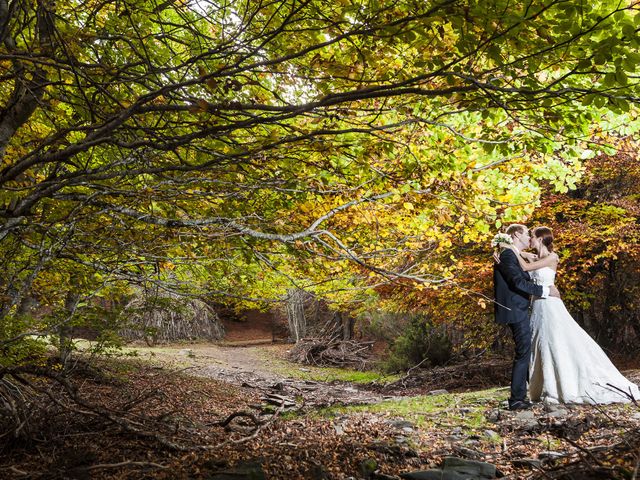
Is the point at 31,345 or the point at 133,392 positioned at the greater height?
the point at 31,345

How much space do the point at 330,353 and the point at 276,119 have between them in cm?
1778

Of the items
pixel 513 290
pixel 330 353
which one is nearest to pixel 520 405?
pixel 513 290

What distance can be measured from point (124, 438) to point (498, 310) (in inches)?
179

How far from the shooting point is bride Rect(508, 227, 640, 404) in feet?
18.5

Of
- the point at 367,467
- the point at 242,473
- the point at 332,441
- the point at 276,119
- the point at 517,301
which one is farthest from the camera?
the point at 517,301

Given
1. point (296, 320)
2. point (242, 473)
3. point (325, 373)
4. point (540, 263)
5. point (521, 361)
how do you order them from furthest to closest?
1. point (296, 320)
2. point (325, 373)
3. point (540, 263)
4. point (521, 361)
5. point (242, 473)

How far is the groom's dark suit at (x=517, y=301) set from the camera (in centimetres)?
579

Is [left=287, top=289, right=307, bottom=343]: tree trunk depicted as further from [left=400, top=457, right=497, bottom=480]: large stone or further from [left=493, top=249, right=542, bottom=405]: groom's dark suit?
[left=400, top=457, right=497, bottom=480]: large stone

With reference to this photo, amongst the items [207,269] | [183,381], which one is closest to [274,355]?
[183,381]

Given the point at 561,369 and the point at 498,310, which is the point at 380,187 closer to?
the point at 498,310

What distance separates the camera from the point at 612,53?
2.60m

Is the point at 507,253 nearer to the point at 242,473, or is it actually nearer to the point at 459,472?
the point at 459,472

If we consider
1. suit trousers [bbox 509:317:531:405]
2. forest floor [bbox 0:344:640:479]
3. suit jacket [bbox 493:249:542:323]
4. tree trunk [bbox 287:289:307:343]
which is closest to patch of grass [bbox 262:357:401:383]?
tree trunk [bbox 287:289:307:343]

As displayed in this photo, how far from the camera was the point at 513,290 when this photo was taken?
589 cm
